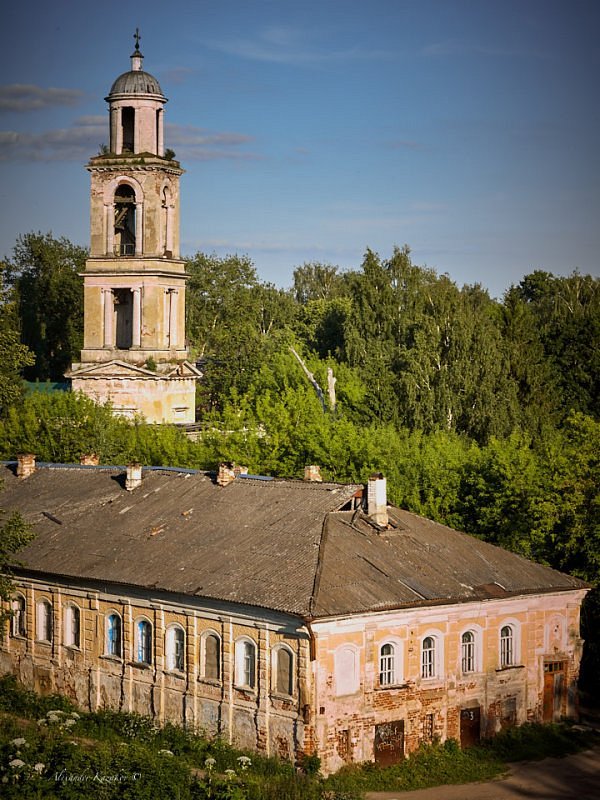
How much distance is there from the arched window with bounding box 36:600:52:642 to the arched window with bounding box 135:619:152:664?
3772mm

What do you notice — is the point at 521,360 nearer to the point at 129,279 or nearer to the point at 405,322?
the point at 405,322

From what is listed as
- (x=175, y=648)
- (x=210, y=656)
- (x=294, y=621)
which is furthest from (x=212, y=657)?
(x=294, y=621)

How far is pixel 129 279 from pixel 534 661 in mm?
30442

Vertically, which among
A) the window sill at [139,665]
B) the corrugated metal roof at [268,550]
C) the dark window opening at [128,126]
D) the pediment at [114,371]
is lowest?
the window sill at [139,665]

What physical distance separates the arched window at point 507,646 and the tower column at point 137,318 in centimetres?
2930

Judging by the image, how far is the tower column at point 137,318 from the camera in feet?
198

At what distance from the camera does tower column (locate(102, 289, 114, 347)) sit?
6088 centimetres

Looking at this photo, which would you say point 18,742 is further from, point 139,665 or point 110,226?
point 110,226

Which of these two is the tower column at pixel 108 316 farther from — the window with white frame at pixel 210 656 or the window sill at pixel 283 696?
the window sill at pixel 283 696

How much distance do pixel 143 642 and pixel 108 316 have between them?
2723 cm

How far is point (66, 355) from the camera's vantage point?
95.0 meters

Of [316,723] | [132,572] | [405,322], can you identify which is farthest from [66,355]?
[316,723]

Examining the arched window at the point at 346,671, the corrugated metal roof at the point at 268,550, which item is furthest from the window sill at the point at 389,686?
the corrugated metal roof at the point at 268,550

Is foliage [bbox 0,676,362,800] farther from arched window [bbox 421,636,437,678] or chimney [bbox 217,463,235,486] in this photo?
chimney [bbox 217,463,235,486]
